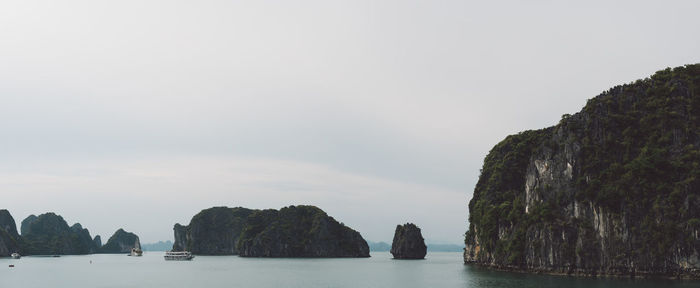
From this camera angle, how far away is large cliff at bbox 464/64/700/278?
240 feet

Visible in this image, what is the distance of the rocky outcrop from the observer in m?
184

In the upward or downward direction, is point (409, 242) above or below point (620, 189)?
below

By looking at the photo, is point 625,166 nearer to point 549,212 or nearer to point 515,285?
point 549,212

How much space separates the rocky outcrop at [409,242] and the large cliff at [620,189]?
3154 inches

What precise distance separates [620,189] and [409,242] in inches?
4445

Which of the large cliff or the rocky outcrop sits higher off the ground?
the large cliff

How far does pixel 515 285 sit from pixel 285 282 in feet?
117

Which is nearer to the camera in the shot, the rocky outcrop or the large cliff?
the large cliff

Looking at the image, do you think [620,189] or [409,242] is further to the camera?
[409,242]

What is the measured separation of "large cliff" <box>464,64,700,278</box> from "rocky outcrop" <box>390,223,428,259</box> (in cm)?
8012

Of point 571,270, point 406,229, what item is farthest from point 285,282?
point 406,229

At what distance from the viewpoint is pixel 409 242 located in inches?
7333

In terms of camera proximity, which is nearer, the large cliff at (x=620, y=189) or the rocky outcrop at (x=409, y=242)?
the large cliff at (x=620, y=189)

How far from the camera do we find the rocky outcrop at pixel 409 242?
183875mm
